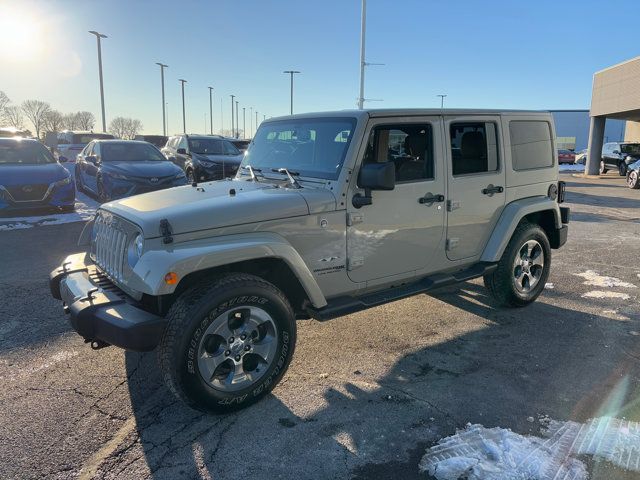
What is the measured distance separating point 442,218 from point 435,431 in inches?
72.8

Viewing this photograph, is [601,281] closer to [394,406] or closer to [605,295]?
[605,295]

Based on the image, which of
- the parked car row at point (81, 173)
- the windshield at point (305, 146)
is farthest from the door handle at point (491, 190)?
the parked car row at point (81, 173)

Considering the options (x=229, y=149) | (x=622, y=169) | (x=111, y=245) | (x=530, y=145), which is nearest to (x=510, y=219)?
(x=530, y=145)

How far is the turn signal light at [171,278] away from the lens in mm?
2779

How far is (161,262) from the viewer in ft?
9.29

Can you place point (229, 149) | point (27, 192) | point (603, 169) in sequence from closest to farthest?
point (27, 192)
point (229, 149)
point (603, 169)

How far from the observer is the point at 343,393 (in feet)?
11.1

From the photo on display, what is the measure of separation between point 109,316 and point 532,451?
8.42ft

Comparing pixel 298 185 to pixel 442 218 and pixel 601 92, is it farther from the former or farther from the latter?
pixel 601 92

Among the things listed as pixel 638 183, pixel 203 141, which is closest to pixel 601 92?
pixel 638 183

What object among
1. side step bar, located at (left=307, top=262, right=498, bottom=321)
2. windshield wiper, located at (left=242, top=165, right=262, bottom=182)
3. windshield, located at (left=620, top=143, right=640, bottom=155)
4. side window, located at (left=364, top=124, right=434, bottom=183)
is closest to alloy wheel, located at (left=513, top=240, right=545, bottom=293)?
side step bar, located at (left=307, top=262, right=498, bottom=321)

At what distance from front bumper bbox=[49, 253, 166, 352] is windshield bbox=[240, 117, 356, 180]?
1.62 meters

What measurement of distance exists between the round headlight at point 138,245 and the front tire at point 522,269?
3.32m

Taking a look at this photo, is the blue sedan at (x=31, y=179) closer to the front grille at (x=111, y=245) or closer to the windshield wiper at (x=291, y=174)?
the front grille at (x=111, y=245)
